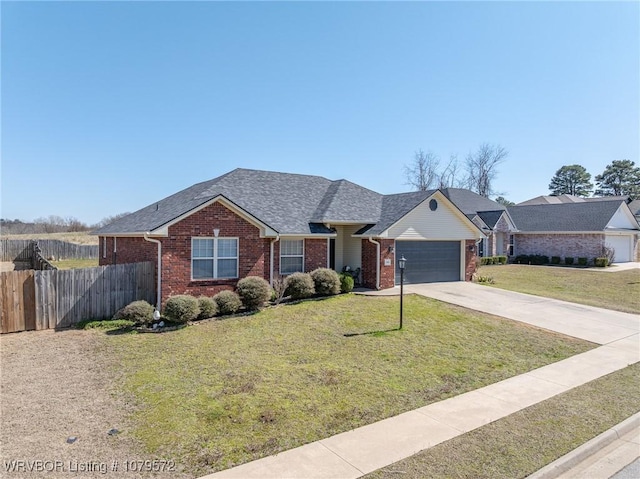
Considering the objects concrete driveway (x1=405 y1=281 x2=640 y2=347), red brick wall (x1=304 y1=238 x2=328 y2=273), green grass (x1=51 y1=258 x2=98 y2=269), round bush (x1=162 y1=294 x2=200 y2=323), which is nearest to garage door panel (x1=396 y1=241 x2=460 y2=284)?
concrete driveway (x1=405 y1=281 x2=640 y2=347)

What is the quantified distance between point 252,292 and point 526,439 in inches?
377

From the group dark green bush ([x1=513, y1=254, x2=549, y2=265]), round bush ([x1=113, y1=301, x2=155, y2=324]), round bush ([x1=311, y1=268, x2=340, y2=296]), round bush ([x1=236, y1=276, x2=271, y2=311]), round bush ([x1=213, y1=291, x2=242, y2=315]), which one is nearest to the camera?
→ round bush ([x1=113, y1=301, x2=155, y2=324])

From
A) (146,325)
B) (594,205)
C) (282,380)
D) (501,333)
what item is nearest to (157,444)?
(282,380)

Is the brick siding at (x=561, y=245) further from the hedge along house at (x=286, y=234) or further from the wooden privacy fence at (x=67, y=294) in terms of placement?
the wooden privacy fence at (x=67, y=294)

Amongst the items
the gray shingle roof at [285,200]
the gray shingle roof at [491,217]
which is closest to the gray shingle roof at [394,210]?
the gray shingle roof at [285,200]

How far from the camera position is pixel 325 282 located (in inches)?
625

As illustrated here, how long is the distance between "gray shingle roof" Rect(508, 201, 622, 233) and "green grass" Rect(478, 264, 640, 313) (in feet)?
20.6

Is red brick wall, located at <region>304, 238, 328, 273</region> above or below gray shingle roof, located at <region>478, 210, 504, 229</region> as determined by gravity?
below

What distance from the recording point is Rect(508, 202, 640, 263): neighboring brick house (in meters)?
32.0

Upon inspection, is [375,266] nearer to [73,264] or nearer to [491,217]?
[491,217]

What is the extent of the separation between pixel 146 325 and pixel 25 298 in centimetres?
351

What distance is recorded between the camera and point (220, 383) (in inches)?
303

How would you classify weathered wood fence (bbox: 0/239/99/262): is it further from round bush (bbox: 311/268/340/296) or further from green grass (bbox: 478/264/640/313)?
green grass (bbox: 478/264/640/313)

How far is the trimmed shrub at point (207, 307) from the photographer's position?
12695mm
